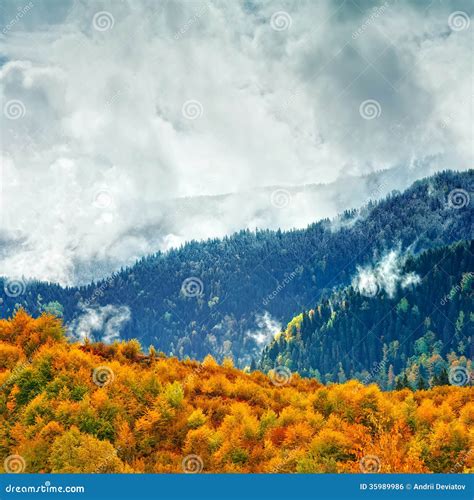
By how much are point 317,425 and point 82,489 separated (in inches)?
649

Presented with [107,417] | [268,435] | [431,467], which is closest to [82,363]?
[107,417]

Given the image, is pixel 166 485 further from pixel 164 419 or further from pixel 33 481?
pixel 164 419

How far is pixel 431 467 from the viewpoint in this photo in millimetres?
39406
